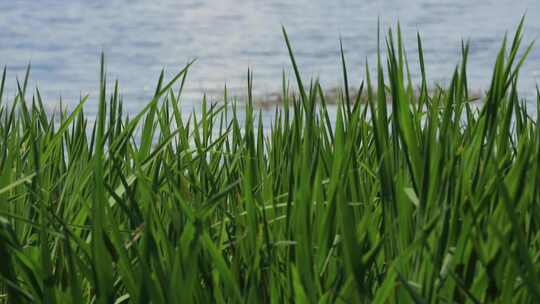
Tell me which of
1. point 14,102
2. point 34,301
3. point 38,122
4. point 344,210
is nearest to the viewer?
point 344,210

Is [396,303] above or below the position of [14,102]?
below

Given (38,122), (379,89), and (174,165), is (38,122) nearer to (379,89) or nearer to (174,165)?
(174,165)

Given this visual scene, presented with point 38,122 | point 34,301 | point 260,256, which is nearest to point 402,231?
point 260,256

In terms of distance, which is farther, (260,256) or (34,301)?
(260,256)

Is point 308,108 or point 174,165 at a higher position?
point 308,108

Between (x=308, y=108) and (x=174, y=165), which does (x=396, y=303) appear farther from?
(x=174, y=165)

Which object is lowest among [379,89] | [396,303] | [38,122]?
[396,303]

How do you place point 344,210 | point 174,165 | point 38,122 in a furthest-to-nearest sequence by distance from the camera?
point 38,122, point 174,165, point 344,210

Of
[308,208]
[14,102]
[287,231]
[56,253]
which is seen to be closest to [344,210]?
[308,208]

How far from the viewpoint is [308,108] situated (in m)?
1.14

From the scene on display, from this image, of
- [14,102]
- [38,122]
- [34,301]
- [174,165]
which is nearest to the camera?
[34,301]

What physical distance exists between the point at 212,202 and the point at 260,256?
18cm

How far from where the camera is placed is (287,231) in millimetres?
1147

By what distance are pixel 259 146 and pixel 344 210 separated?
863 millimetres
